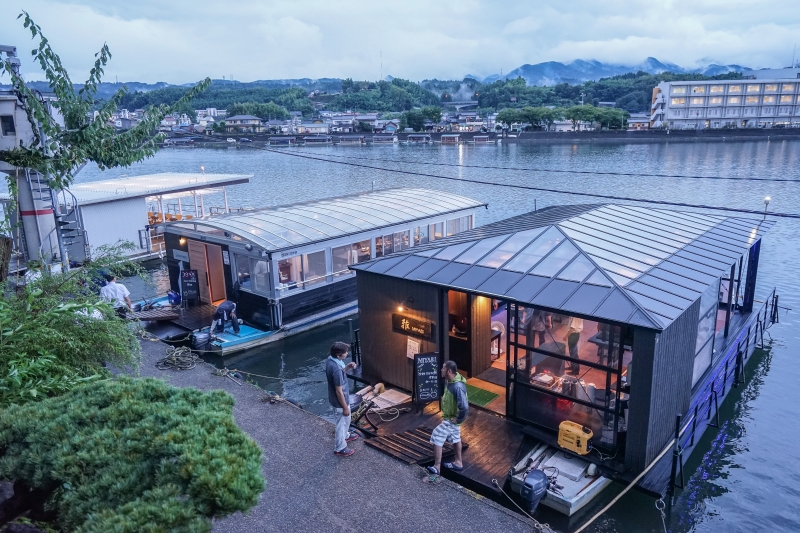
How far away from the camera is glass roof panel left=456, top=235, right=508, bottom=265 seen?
37.7ft

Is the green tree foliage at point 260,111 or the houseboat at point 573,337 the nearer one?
the houseboat at point 573,337

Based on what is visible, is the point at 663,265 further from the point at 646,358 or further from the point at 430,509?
the point at 430,509

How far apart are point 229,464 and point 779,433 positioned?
12.7 meters

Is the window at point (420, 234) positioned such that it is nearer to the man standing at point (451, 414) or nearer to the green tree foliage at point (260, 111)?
the man standing at point (451, 414)

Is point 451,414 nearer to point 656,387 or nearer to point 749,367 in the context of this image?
point 656,387

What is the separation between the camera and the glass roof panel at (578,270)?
9938mm

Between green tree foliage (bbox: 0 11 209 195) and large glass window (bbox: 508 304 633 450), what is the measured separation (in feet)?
25.3

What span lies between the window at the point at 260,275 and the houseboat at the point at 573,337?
5163mm

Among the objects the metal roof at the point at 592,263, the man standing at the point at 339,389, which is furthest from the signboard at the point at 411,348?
the man standing at the point at 339,389

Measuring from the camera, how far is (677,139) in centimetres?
9044

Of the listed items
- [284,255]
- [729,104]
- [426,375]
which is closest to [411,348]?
[426,375]

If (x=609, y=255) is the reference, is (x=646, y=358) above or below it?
below

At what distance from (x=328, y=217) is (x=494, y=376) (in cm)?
917

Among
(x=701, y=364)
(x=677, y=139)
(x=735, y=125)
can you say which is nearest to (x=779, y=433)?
(x=701, y=364)
